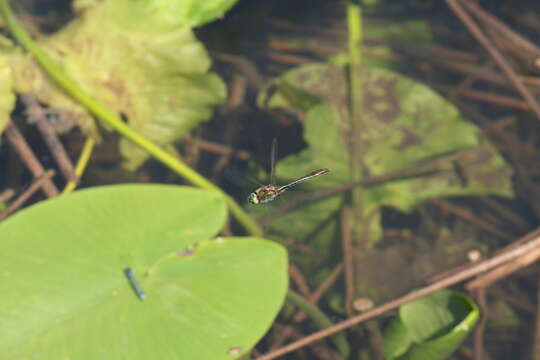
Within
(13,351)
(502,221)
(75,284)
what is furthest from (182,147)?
(502,221)

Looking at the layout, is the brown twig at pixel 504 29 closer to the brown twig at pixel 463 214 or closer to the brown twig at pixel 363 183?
the brown twig at pixel 363 183

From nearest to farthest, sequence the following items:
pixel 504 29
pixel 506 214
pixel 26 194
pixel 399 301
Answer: pixel 399 301
pixel 26 194
pixel 506 214
pixel 504 29

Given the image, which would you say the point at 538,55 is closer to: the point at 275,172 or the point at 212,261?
the point at 275,172

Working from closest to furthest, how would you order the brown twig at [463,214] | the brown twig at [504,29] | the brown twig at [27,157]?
1. the brown twig at [27,157]
2. the brown twig at [463,214]
3. the brown twig at [504,29]

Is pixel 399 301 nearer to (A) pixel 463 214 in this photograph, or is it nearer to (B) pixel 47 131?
(A) pixel 463 214

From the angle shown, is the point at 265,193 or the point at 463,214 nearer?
the point at 265,193

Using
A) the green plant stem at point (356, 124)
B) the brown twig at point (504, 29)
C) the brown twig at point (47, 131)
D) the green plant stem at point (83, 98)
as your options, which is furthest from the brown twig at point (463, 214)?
the brown twig at point (47, 131)

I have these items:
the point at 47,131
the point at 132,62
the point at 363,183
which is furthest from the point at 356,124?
the point at 47,131
